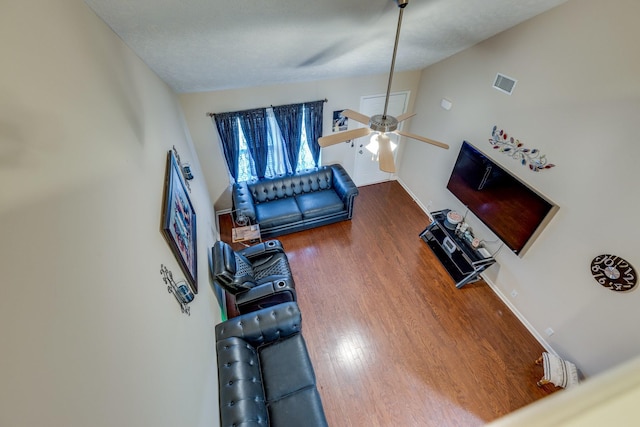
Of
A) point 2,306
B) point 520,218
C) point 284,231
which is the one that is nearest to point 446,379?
point 520,218

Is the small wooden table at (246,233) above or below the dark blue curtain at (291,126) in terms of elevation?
below

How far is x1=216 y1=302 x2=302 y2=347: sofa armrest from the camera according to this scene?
2.96 metres

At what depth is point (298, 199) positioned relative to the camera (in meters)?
5.17

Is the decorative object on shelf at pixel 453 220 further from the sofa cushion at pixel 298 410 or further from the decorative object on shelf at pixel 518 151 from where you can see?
the sofa cushion at pixel 298 410

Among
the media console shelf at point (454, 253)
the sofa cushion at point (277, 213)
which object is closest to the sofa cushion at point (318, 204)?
the sofa cushion at point (277, 213)

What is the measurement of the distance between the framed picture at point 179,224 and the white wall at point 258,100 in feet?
5.93

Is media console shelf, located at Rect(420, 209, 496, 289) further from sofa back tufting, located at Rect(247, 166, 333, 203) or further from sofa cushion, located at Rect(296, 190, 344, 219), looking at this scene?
sofa back tufting, located at Rect(247, 166, 333, 203)

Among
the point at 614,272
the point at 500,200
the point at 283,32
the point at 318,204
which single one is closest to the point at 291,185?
the point at 318,204

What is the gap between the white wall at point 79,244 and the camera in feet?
2.64

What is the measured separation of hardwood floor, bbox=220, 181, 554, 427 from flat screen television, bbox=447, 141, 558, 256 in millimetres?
A: 1035

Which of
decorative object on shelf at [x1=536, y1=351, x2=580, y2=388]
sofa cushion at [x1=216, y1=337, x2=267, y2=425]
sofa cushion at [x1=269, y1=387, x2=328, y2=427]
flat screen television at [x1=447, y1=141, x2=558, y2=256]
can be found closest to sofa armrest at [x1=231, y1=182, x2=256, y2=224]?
sofa cushion at [x1=216, y1=337, x2=267, y2=425]

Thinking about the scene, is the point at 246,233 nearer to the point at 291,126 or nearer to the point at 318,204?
the point at 318,204

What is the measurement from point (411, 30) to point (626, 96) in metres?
1.93

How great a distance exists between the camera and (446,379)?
3215 mm
